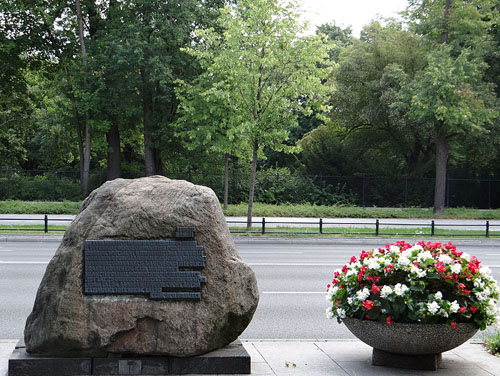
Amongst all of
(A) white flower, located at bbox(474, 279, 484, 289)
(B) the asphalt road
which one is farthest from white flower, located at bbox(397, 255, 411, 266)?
(B) the asphalt road

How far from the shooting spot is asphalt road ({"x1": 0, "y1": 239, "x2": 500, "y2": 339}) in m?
8.43

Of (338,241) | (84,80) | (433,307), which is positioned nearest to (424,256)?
(433,307)

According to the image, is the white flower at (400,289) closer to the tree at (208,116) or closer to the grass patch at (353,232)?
the grass patch at (353,232)

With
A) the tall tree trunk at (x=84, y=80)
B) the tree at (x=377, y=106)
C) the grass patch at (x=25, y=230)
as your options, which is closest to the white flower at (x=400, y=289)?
the grass patch at (x=25, y=230)

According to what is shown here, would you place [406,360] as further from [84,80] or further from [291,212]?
[84,80]

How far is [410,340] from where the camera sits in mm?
6043

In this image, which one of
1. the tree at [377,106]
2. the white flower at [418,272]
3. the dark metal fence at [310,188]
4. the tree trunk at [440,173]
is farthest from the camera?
the tree at [377,106]

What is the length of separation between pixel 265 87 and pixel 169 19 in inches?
502

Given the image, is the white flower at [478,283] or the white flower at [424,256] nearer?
the white flower at [478,283]

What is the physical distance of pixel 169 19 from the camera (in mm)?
33375

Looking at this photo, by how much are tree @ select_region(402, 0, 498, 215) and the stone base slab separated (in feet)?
88.3

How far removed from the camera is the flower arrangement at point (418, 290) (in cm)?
602

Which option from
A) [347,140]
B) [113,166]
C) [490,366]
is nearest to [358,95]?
[347,140]

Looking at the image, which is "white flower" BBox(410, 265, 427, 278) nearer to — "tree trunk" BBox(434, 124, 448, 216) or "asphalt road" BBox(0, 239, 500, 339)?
"asphalt road" BBox(0, 239, 500, 339)
